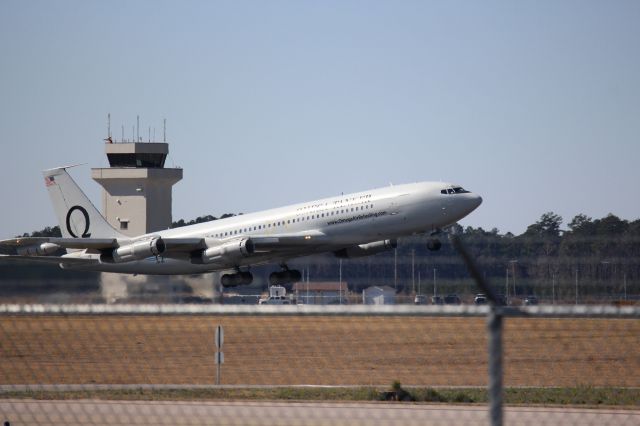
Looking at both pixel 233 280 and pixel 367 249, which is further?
pixel 367 249

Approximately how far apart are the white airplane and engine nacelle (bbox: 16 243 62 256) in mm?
49

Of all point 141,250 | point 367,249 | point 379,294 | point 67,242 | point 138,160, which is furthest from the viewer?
point 138,160

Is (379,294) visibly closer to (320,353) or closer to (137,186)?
(320,353)

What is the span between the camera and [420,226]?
46.6 meters

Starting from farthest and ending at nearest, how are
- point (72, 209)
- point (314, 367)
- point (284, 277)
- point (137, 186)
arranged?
point (137, 186)
point (72, 209)
point (284, 277)
point (314, 367)

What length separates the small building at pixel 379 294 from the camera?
969 inches

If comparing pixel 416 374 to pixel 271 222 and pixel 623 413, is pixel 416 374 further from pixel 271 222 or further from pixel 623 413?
Result: pixel 271 222

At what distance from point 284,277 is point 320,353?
427 cm

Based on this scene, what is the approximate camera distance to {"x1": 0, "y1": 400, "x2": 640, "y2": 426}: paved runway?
14.9 metres

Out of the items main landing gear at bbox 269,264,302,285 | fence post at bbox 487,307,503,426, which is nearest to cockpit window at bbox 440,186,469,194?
main landing gear at bbox 269,264,302,285

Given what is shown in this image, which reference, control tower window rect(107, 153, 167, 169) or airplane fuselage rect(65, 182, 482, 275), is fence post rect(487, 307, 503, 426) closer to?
airplane fuselage rect(65, 182, 482, 275)

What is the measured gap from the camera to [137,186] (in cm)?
10288

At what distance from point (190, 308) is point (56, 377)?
61.0ft

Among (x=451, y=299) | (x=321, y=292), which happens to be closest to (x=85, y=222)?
(x=321, y=292)
